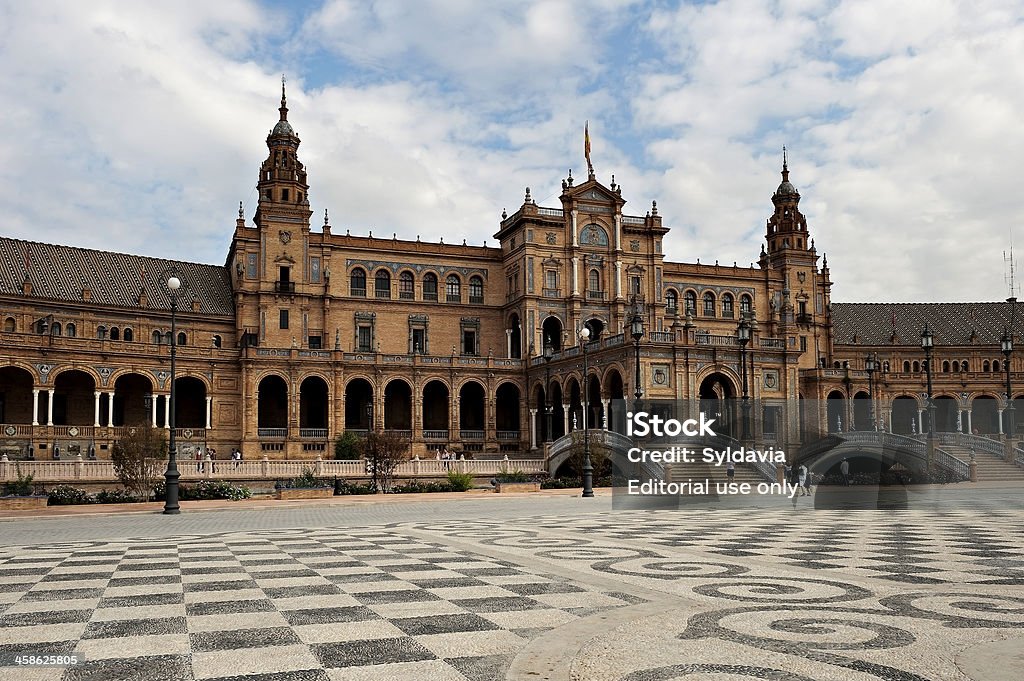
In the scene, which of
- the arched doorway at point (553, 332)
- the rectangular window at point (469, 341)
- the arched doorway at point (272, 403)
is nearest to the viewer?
the arched doorway at point (272, 403)

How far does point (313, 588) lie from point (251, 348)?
180ft

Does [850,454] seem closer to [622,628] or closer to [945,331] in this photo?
[622,628]

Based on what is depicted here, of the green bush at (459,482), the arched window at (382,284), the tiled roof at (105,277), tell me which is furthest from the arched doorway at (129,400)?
the green bush at (459,482)

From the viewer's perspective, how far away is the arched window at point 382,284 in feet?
237

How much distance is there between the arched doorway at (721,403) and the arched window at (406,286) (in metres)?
23.7

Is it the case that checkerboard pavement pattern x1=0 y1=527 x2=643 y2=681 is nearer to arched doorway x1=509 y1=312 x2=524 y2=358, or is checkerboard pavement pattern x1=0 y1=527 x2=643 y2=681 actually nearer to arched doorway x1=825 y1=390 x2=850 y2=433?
arched doorway x1=509 y1=312 x2=524 y2=358

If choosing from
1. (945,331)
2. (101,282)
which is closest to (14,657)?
(101,282)

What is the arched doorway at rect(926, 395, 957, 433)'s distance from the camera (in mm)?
81250

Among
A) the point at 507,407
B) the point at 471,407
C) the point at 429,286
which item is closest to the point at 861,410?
the point at 507,407

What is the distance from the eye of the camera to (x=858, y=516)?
79.5ft

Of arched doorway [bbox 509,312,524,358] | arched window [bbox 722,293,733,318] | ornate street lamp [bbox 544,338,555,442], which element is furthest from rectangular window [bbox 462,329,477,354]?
arched window [bbox 722,293,733,318]

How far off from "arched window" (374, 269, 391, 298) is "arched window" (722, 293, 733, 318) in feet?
93.9

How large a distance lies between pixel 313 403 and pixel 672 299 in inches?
1210

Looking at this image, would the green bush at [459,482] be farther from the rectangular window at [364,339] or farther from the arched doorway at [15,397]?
the arched doorway at [15,397]
